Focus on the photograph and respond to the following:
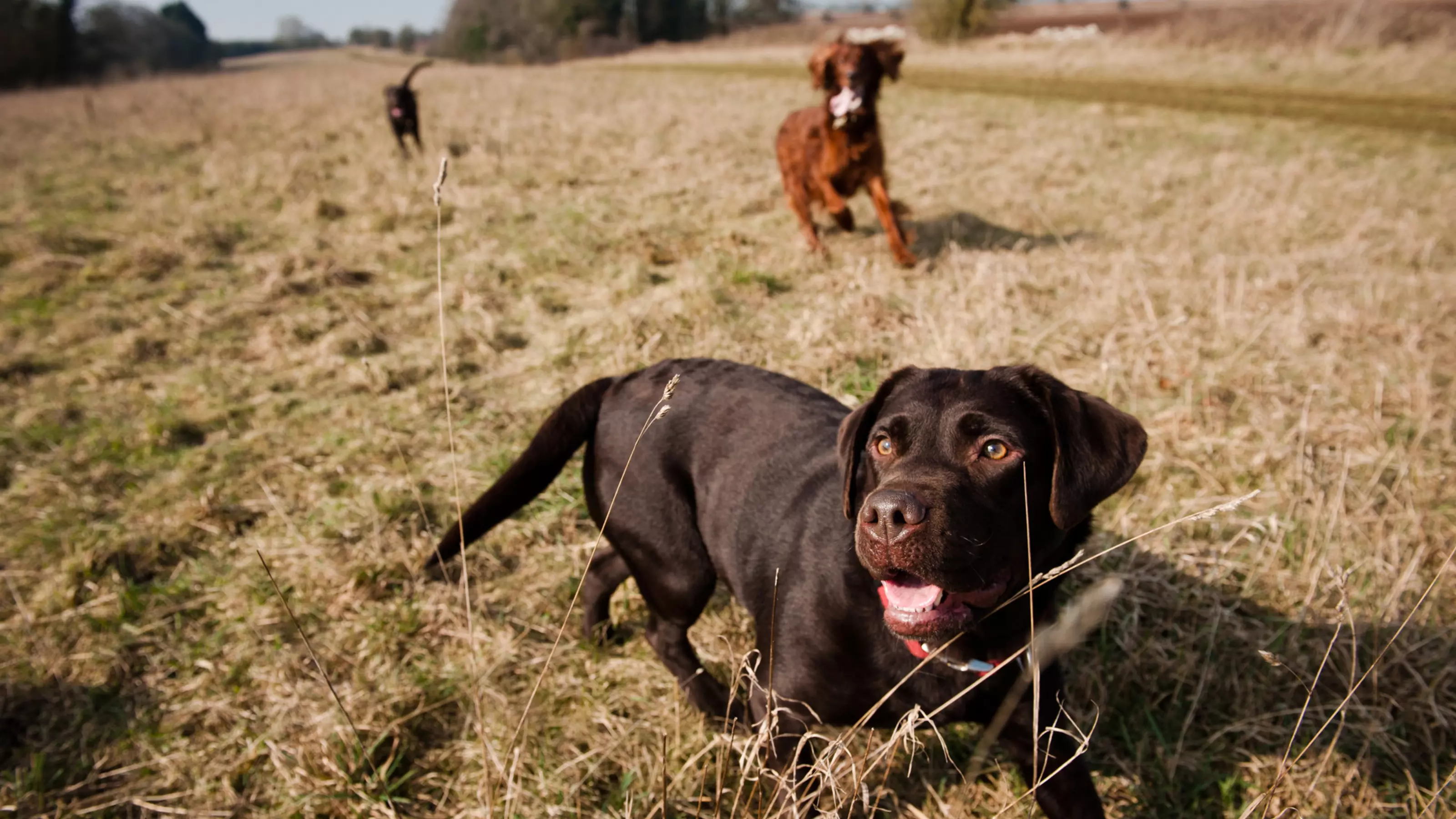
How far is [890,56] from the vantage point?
6.73 metres

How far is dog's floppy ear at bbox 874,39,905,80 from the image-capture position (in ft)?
21.7

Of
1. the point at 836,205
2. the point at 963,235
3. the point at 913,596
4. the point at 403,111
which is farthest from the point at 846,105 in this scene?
the point at 403,111

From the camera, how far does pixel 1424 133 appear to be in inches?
374

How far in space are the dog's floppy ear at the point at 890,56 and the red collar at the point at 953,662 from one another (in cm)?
578

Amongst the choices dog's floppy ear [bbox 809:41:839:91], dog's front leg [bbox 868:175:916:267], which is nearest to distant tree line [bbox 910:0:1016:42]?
dog's floppy ear [bbox 809:41:839:91]

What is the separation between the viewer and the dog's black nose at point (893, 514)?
1689mm

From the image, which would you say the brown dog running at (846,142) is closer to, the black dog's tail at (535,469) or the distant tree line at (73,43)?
the black dog's tail at (535,469)

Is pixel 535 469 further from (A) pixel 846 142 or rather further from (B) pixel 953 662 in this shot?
(A) pixel 846 142

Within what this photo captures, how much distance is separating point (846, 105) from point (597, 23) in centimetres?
6064

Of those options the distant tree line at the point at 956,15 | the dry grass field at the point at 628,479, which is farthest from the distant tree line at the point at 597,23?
the dry grass field at the point at 628,479

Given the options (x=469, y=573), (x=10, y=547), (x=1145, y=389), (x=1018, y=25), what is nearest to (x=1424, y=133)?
(x=1145, y=389)

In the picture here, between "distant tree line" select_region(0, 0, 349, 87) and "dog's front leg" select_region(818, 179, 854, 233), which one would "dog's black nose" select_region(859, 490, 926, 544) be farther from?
"distant tree line" select_region(0, 0, 349, 87)

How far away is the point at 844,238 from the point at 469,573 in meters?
4.76

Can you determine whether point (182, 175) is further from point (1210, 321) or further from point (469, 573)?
point (1210, 321)
